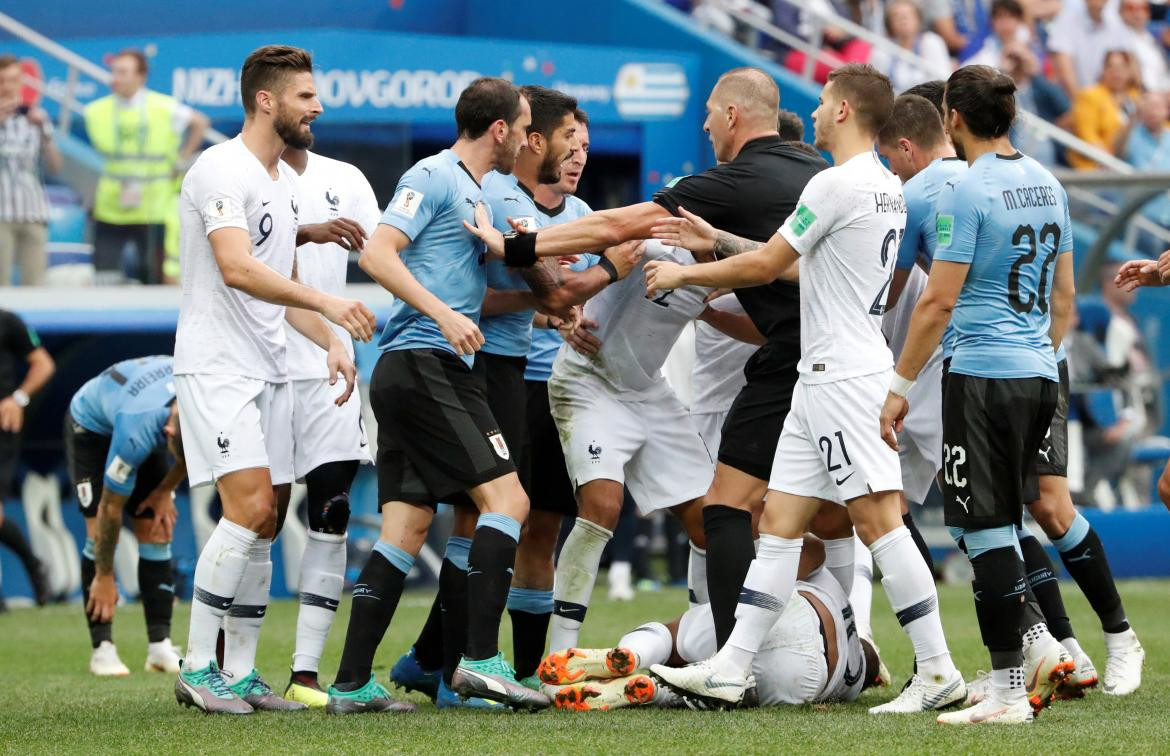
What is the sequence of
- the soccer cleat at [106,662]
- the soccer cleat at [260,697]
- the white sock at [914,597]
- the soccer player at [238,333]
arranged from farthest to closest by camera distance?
the soccer cleat at [106,662] < the soccer cleat at [260,697] < the soccer player at [238,333] < the white sock at [914,597]

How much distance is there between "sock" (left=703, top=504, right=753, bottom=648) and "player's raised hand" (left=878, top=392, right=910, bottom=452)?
769 millimetres

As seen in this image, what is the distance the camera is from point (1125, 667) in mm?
6844

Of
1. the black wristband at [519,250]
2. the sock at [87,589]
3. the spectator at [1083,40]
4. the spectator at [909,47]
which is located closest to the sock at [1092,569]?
the black wristband at [519,250]

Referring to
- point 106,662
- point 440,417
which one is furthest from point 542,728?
point 106,662

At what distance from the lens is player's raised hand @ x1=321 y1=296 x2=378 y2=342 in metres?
5.85

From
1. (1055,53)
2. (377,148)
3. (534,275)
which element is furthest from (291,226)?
(1055,53)

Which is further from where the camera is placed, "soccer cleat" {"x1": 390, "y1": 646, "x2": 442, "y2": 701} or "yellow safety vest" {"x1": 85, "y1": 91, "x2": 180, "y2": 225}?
"yellow safety vest" {"x1": 85, "y1": 91, "x2": 180, "y2": 225}

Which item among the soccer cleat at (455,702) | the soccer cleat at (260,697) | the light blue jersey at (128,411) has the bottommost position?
the soccer cleat at (260,697)

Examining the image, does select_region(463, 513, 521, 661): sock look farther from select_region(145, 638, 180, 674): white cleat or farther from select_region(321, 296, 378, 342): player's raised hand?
select_region(145, 638, 180, 674): white cleat

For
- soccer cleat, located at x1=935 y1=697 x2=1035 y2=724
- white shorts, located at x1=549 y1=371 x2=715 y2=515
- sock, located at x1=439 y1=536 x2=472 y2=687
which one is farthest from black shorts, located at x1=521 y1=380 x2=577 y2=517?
soccer cleat, located at x1=935 y1=697 x2=1035 y2=724

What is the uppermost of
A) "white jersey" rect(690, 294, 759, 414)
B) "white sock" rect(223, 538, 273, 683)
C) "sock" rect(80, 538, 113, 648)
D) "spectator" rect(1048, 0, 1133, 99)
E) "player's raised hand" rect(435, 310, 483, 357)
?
"spectator" rect(1048, 0, 1133, 99)

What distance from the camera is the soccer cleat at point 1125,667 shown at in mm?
6762

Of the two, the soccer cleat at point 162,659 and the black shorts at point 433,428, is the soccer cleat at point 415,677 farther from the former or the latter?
the soccer cleat at point 162,659

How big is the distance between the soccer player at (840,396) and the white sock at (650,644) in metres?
0.25
